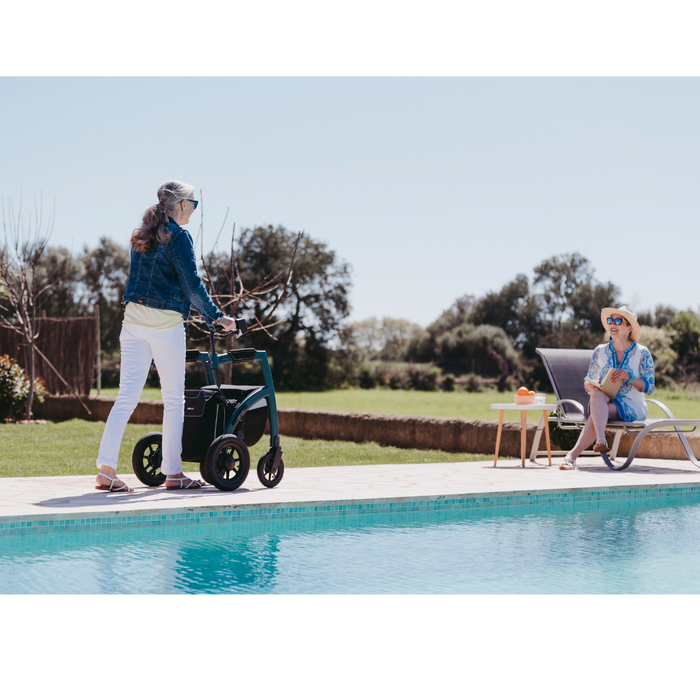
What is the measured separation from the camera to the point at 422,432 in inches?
350

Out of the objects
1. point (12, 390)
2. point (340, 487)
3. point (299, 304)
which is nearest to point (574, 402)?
point (340, 487)

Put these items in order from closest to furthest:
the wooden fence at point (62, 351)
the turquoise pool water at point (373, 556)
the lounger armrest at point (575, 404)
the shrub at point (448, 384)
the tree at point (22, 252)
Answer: the turquoise pool water at point (373, 556) < the lounger armrest at point (575, 404) < the tree at point (22, 252) < the wooden fence at point (62, 351) < the shrub at point (448, 384)

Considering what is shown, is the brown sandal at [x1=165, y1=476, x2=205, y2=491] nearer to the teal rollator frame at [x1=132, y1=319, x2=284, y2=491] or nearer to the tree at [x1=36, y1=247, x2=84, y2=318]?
the teal rollator frame at [x1=132, y1=319, x2=284, y2=491]

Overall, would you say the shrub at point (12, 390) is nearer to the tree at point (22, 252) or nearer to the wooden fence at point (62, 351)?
the tree at point (22, 252)

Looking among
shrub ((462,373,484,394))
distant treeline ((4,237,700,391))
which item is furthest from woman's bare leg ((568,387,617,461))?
shrub ((462,373,484,394))

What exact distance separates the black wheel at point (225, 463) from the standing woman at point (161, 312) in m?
0.23

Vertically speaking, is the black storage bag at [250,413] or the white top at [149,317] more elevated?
the white top at [149,317]

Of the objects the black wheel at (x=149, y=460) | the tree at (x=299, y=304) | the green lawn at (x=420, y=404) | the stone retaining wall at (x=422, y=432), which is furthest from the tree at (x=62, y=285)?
the black wheel at (x=149, y=460)

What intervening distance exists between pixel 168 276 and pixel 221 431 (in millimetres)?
1027

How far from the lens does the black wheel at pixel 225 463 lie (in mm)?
4684

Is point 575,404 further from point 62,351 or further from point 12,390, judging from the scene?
point 62,351
